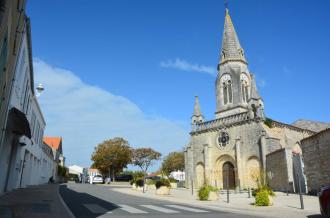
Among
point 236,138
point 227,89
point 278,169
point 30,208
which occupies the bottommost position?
point 30,208

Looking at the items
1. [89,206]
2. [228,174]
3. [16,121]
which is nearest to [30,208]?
[89,206]

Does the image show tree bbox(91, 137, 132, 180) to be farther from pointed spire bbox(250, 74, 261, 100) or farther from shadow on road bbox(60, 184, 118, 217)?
shadow on road bbox(60, 184, 118, 217)

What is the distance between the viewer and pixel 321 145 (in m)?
18.1

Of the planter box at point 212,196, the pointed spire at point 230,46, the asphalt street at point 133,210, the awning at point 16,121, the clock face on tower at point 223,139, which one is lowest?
the asphalt street at point 133,210

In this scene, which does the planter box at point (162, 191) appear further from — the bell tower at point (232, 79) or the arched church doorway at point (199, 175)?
the bell tower at point (232, 79)

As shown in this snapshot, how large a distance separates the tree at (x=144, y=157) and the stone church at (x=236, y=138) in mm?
30931

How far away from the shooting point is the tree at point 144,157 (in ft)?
223

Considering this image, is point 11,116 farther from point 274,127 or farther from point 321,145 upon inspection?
point 274,127

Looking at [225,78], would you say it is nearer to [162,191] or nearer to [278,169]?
[278,169]

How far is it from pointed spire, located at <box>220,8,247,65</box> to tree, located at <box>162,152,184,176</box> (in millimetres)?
37710

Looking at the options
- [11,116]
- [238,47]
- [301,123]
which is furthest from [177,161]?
[11,116]

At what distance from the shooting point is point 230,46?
131 ft

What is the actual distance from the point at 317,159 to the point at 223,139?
52.1 feet

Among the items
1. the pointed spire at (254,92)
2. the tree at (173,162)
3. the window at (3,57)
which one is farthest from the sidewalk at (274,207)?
the tree at (173,162)
